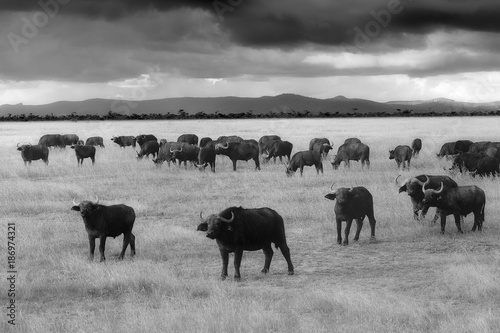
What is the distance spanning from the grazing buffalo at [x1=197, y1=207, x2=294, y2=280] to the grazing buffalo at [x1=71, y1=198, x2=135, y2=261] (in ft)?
7.35

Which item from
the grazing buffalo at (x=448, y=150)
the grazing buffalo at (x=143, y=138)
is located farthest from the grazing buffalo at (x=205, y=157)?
the grazing buffalo at (x=143, y=138)

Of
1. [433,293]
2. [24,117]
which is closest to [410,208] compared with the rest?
[433,293]

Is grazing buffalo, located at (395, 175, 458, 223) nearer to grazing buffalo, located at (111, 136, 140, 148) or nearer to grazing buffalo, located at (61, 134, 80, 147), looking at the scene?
grazing buffalo, located at (111, 136, 140, 148)

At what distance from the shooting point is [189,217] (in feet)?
51.8

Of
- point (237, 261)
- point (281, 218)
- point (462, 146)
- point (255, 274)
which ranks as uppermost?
point (281, 218)

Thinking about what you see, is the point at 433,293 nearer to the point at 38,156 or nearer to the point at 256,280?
the point at 256,280

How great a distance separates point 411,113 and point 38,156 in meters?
119

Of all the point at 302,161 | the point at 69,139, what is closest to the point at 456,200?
the point at 302,161

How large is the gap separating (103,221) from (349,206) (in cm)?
502

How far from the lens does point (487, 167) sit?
20656mm

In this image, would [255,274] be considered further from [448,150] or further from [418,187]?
[448,150]

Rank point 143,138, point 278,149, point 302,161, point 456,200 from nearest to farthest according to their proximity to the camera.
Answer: point 456,200, point 302,161, point 278,149, point 143,138

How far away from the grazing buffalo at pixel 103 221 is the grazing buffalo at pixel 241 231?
88.2 inches

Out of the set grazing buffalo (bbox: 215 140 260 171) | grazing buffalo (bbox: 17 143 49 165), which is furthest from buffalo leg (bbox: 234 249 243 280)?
grazing buffalo (bbox: 17 143 49 165)
